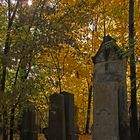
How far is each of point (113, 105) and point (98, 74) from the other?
0.89m

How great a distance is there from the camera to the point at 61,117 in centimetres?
1055

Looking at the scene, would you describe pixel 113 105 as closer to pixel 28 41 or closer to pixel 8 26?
pixel 28 41

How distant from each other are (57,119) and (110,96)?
70.1 inches

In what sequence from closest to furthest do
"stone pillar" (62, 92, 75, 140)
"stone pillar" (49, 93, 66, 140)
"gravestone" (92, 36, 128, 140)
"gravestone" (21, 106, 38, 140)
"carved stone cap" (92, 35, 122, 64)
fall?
"gravestone" (92, 36, 128, 140) < "carved stone cap" (92, 35, 122, 64) < "stone pillar" (49, 93, 66, 140) < "stone pillar" (62, 92, 75, 140) < "gravestone" (21, 106, 38, 140)

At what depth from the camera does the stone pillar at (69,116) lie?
35.1 ft

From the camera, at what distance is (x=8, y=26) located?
13.0 meters

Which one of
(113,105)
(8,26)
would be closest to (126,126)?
(113,105)

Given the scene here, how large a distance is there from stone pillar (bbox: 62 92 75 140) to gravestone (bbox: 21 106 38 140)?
1.71 m

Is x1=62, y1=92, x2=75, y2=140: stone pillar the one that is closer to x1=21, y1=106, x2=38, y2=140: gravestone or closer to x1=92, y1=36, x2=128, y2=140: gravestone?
x1=92, y1=36, x2=128, y2=140: gravestone

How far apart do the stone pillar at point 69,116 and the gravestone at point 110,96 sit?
1001 mm

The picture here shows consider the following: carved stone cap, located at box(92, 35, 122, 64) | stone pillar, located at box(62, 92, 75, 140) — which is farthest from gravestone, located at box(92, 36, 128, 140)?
stone pillar, located at box(62, 92, 75, 140)

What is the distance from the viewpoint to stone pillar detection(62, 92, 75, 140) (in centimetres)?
1069

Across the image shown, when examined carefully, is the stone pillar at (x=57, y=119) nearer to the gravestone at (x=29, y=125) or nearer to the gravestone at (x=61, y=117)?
the gravestone at (x=61, y=117)

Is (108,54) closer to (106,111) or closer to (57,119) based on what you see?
(106,111)
